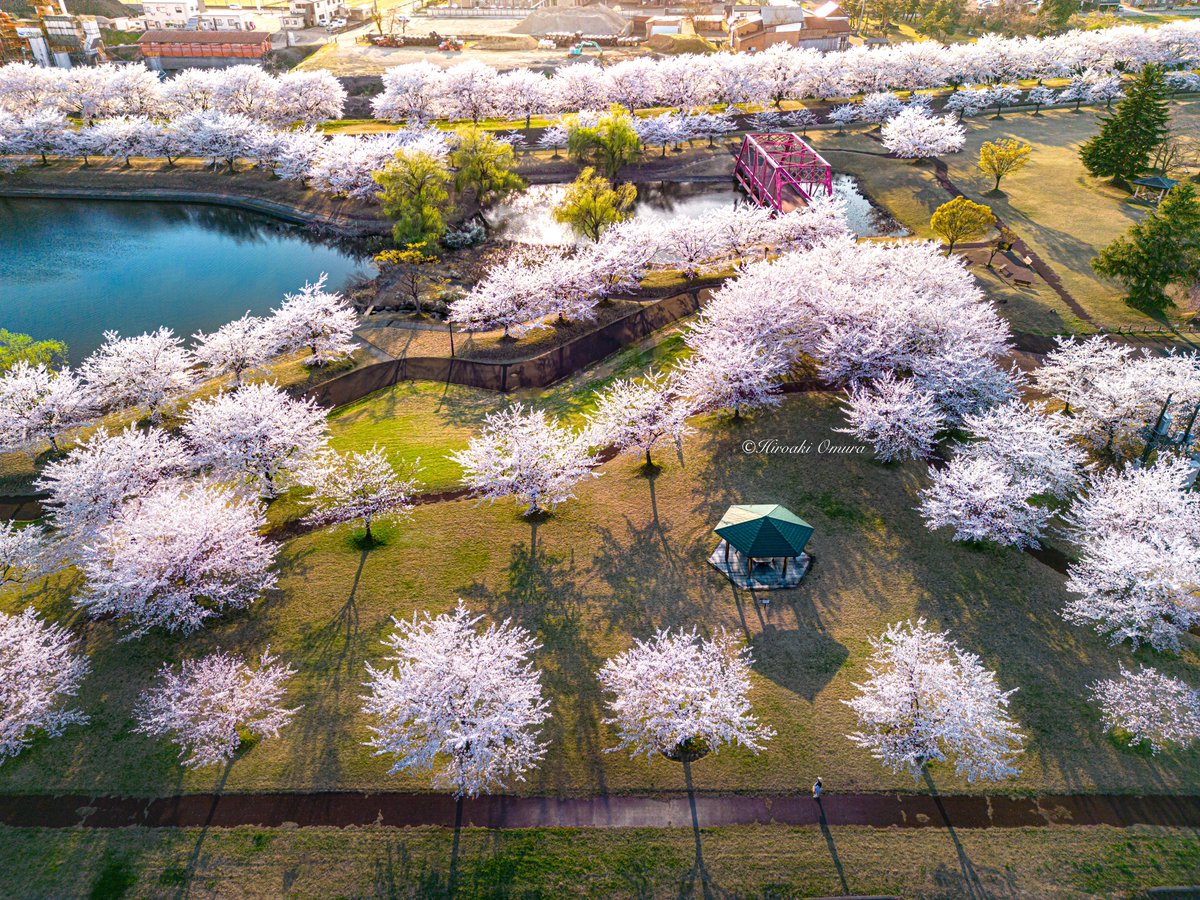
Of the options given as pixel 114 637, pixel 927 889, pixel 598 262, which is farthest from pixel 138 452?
pixel 927 889

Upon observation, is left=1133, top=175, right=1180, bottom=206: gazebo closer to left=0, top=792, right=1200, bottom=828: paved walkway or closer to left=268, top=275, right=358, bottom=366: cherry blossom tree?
left=0, top=792, right=1200, bottom=828: paved walkway

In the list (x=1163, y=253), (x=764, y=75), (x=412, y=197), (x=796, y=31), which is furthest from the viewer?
(x=796, y=31)

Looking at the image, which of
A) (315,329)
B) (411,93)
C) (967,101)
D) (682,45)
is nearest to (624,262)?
(315,329)

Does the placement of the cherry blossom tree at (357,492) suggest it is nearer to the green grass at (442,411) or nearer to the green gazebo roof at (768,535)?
the green grass at (442,411)

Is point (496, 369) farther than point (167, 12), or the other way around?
point (167, 12)

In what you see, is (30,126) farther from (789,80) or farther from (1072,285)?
(1072,285)

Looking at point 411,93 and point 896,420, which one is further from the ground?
point 411,93

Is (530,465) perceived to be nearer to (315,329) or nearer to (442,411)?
(442,411)

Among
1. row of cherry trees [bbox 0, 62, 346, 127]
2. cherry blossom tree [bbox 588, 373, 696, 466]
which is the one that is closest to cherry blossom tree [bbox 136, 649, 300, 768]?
cherry blossom tree [bbox 588, 373, 696, 466]
